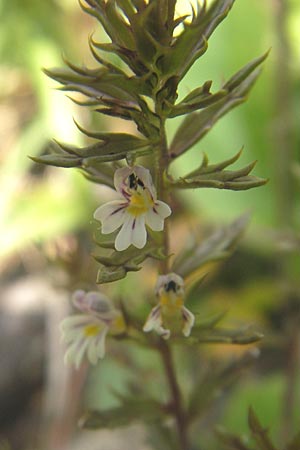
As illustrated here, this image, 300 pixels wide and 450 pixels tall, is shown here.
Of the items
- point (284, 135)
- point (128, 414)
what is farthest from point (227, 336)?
point (284, 135)

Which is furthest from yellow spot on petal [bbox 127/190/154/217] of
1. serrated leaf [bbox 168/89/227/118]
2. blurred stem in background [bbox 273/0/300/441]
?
blurred stem in background [bbox 273/0/300/441]

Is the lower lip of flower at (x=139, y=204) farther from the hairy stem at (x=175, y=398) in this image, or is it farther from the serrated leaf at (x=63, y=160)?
the hairy stem at (x=175, y=398)

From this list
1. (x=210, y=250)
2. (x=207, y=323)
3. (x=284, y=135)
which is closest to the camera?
(x=207, y=323)

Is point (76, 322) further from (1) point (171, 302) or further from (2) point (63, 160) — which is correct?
(2) point (63, 160)

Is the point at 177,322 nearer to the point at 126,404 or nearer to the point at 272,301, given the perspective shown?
the point at 126,404

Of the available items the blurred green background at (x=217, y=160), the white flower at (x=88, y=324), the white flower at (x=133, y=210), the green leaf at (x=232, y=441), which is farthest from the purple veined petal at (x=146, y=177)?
the blurred green background at (x=217, y=160)
